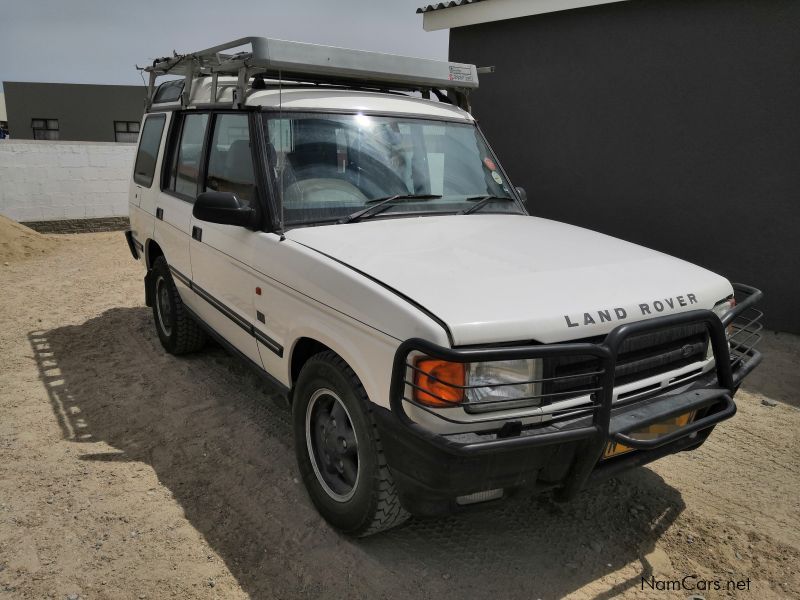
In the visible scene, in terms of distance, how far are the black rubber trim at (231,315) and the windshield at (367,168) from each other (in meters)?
0.65

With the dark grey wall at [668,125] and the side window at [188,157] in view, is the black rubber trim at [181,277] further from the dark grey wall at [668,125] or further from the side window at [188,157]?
the dark grey wall at [668,125]

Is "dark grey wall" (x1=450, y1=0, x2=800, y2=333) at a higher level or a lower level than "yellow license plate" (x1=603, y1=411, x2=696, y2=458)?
higher

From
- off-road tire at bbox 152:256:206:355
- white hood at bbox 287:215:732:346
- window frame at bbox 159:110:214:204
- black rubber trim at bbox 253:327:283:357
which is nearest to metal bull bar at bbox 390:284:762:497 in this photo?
white hood at bbox 287:215:732:346

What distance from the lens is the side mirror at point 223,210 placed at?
126 inches

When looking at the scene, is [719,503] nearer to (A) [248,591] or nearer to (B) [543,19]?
(A) [248,591]

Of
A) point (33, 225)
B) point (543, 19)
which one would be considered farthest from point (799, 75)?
point (33, 225)

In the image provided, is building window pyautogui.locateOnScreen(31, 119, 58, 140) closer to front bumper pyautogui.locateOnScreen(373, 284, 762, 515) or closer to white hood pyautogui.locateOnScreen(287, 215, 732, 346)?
white hood pyautogui.locateOnScreen(287, 215, 732, 346)

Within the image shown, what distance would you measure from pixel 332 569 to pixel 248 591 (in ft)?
1.20

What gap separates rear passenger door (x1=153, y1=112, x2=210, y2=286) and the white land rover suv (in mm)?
32

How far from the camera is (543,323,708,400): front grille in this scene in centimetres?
239

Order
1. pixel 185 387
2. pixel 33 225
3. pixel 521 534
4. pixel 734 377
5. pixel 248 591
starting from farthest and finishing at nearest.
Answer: pixel 33 225
pixel 185 387
pixel 521 534
pixel 734 377
pixel 248 591

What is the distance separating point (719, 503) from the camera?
3.36m

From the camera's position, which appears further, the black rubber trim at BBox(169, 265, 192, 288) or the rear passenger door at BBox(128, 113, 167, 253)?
the rear passenger door at BBox(128, 113, 167, 253)

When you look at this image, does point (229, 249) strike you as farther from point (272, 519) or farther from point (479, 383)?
point (479, 383)
